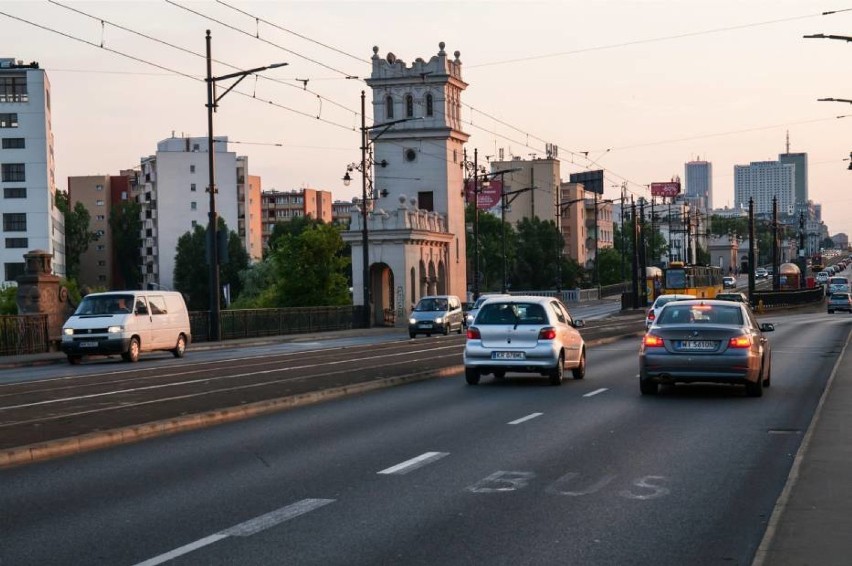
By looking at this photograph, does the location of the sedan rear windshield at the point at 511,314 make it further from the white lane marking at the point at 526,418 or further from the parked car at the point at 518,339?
the white lane marking at the point at 526,418

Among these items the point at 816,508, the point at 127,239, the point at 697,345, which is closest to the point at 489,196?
the point at 127,239

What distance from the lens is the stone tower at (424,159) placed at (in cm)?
8475

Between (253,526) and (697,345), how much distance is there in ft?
37.9

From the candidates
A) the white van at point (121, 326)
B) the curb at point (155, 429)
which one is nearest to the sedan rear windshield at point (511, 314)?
the curb at point (155, 429)

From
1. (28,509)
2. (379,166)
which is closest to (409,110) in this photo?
(379,166)

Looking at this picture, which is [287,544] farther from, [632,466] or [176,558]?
[632,466]

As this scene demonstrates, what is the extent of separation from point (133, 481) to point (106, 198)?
16277cm

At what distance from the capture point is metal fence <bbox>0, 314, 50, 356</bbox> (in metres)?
36.4

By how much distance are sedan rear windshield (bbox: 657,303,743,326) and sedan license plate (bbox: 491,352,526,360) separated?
3132mm

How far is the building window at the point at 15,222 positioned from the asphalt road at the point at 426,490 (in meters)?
107

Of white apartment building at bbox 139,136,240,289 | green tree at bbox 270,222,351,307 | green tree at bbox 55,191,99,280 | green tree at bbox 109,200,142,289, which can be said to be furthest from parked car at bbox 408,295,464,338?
green tree at bbox 109,200,142,289

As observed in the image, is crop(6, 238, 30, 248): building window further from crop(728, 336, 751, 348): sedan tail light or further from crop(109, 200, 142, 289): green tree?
crop(728, 336, 751, 348): sedan tail light

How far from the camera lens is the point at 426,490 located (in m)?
10.2

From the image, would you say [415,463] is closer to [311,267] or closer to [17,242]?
[311,267]
